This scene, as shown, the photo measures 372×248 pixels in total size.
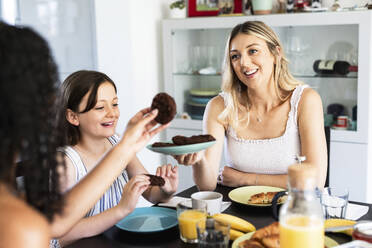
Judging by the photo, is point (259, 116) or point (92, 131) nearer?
point (92, 131)

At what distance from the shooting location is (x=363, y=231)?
1273mm

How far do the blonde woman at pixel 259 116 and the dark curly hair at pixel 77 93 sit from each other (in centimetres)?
50

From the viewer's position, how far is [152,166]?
12.3 feet

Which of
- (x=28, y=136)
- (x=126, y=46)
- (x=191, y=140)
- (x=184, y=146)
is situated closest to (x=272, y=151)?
(x=191, y=140)

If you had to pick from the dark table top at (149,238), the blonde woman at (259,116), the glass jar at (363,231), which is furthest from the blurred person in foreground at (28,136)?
the blonde woman at (259,116)

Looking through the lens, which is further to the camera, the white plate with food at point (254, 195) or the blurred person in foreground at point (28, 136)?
the white plate with food at point (254, 195)

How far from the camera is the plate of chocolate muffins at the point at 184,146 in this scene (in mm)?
1545

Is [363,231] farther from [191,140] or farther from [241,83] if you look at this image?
[241,83]

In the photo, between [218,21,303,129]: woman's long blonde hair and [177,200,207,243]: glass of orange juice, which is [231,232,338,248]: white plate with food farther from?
[218,21,303,129]: woman's long blonde hair

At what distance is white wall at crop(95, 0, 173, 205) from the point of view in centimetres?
349

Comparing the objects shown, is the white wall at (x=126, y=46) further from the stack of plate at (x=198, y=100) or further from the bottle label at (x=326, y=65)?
the bottle label at (x=326, y=65)

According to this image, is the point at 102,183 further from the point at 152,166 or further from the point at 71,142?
the point at 152,166

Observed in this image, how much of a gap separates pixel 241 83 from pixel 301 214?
4.31ft

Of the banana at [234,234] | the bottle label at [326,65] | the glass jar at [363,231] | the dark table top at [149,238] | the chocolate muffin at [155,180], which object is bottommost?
the dark table top at [149,238]
